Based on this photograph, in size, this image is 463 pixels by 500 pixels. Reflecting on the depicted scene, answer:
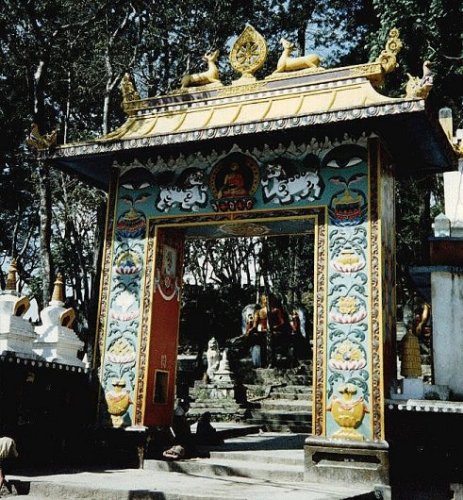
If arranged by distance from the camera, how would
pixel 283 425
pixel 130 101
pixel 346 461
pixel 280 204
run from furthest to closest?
pixel 283 425 → pixel 130 101 → pixel 280 204 → pixel 346 461

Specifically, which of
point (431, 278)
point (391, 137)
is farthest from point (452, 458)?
point (391, 137)

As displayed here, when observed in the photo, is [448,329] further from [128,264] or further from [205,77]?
[205,77]

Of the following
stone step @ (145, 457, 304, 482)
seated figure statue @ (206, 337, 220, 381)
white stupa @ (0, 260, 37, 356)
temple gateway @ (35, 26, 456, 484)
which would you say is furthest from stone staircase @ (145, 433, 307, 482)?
seated figure statue @ (206, 337, 220, 381)

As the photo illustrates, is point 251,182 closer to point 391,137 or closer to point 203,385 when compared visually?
point 391,137

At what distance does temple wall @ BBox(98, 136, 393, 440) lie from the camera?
29.2ft

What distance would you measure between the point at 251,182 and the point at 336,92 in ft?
6.32

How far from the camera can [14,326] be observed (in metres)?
9.56

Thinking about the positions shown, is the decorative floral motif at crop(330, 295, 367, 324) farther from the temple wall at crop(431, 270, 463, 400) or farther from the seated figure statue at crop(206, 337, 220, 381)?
the seated figure statue at crop(206, 337, 220, 381)

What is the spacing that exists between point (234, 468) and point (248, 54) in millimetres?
6854

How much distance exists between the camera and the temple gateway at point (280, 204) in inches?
348

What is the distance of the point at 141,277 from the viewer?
10602 mm

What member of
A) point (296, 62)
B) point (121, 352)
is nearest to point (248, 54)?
point (296, 62)

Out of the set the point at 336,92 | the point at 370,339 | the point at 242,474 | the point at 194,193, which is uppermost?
the point at 336,92

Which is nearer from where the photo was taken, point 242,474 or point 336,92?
point 242,474
